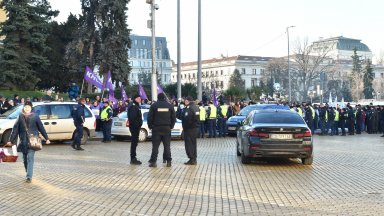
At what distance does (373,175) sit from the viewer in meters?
13.4

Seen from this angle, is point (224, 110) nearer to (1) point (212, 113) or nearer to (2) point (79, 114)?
(1) point (212, 113)

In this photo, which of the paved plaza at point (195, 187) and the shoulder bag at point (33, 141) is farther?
the shoulder bag at point (33, 141)

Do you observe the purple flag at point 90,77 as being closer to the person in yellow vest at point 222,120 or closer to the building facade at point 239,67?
the person in yellow vest at point 222,120

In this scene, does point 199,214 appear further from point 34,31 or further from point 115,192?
point 34,31

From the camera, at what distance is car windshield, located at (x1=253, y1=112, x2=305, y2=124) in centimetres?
1549

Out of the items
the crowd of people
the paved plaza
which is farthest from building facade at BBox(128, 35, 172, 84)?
the paved plaza

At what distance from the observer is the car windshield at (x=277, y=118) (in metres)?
15.5

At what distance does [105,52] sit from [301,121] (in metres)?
37.5

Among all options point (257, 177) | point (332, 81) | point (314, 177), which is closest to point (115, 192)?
point (257, 177)

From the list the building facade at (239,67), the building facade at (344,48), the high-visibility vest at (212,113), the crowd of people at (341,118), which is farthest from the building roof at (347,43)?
the high-visibility vest at (212,113)

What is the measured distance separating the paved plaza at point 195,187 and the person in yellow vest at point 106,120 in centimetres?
599

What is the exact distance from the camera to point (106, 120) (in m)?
23.6

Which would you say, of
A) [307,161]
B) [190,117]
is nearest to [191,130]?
[190,117]

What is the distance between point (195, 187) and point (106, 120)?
42.2 feet
